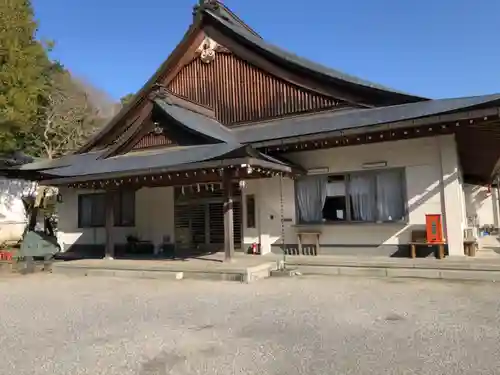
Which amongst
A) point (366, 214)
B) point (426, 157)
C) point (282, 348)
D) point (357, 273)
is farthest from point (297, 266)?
point (282, 348)

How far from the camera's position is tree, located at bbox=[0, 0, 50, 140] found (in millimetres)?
12125

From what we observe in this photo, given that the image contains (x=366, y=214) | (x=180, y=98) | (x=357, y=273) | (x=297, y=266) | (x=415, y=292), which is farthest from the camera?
(x=180, y=98)

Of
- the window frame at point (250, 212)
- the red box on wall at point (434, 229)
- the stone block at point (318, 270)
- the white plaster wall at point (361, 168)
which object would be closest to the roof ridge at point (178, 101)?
the white plaster wall at point (361, 168)

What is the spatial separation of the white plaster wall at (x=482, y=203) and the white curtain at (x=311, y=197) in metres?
14.1

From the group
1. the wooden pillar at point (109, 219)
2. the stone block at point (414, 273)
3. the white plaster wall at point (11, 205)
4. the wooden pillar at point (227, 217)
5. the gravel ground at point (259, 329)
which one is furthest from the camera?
the white plaster wall at point (11, 205)

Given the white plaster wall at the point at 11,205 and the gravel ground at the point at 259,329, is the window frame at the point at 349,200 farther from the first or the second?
the white plaster wall at the point at 11,205

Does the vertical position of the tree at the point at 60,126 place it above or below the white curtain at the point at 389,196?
above

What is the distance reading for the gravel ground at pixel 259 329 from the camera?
3521mm

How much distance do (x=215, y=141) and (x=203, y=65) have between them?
435 cm

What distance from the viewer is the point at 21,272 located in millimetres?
10461

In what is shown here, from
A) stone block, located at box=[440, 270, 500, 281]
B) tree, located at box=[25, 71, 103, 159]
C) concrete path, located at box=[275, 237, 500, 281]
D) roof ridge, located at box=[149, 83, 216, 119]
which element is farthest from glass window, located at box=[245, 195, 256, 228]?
tree, located at box=[25, 71, 103, 159]

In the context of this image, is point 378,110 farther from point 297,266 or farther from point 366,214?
point 297,266

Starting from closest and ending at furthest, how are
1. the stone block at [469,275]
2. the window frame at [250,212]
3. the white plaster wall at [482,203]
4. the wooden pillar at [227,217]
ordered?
the stone block at [469,275] < the wooden pillar at [227,217] < the window frame at [250,212] < the white plaster wall at [482,203]

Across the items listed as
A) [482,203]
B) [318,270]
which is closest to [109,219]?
[318,270]
